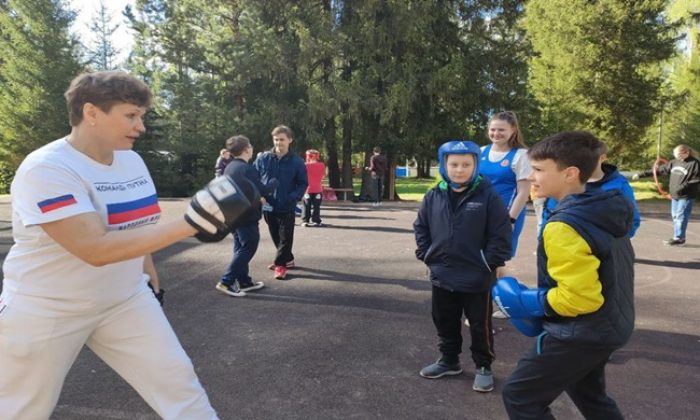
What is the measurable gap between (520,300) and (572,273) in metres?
0.30

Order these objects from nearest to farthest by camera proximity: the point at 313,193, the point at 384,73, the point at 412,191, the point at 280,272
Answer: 1. the point at 280,272
2. the point at 313,193
3. the point at 384,73
4. the point at 412,191

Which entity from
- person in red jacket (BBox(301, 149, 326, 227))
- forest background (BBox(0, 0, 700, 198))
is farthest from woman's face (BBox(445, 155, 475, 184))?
forest background (BBox(0, 0, 700, 198))

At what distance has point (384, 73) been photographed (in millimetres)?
19062

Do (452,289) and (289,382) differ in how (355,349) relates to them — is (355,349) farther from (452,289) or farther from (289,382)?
(452,289)

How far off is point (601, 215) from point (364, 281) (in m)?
4.49

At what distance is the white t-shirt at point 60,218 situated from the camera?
1.86 meters

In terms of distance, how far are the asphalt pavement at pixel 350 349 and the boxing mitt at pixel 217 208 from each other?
1821 mm

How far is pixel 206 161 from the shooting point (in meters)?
24.3

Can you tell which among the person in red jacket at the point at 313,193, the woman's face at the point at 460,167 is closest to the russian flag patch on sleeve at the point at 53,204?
the woman's face at the point at 460,167

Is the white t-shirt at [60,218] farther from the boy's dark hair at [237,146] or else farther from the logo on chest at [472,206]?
the boy's dark hair at [237,146]

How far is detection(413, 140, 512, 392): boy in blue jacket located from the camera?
3451mm

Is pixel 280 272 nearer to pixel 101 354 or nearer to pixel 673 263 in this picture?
pixel 101 354

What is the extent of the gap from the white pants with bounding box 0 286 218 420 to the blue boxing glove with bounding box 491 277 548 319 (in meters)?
1.43

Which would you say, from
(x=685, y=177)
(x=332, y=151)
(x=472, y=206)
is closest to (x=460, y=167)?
(x=472, y=206)
